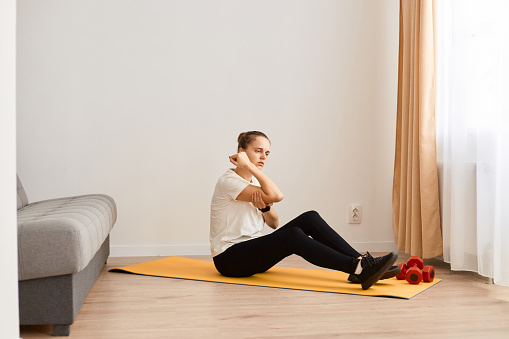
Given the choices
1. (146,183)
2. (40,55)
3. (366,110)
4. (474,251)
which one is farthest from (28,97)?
(474,251)

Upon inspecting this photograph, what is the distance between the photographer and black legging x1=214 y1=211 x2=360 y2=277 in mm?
2522

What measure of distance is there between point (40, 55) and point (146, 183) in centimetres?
106

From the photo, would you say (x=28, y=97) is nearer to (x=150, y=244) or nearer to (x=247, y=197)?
(x=150, y=244)

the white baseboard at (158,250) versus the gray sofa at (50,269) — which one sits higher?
the gray sofa at (50,269)

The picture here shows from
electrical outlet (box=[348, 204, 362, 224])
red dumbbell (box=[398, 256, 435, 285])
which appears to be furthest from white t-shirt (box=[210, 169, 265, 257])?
electrical outlet (box=[348, 204, 362, 224])

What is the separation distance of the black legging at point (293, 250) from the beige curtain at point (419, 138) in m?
0.70

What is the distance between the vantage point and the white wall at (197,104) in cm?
354

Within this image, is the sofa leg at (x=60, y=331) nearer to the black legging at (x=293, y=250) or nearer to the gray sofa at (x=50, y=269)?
the gray sofa at (x=50, y=269)

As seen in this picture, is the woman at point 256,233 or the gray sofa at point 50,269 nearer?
the gray sofa at point 50,269

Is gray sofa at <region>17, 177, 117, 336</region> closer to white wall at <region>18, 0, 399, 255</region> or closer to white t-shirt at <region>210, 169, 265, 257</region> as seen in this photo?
white t-shirt at <region>210, 169, 265, 257</region>

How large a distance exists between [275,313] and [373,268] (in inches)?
21.4

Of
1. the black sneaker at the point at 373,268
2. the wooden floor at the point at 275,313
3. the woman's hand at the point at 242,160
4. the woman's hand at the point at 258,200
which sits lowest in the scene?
the wooden floor at the point at 275,313

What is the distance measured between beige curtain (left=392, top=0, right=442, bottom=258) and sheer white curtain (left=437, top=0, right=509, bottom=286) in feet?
0.21
